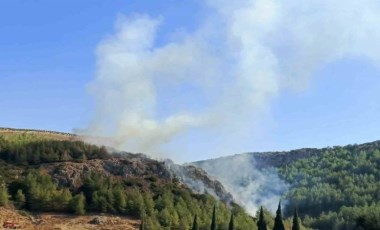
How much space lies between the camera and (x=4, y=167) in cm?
14912

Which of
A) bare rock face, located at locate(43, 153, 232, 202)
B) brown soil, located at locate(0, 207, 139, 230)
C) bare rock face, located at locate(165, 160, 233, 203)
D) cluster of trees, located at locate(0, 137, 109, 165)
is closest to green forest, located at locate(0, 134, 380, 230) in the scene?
cluster of trees, located at locate(0, 137, 109, 165)

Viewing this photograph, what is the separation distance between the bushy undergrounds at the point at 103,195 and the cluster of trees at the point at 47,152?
0.84 ft

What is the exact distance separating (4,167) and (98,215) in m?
35.0

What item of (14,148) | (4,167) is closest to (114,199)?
(4,167)

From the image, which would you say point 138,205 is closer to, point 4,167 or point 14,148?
point 4,167

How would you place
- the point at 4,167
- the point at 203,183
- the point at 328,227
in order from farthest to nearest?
1. the point at 328,227
2. the point at 203,183
3. the point at 4,167

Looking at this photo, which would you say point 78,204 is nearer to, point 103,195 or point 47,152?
point 103,195

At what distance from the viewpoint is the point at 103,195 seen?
133 m

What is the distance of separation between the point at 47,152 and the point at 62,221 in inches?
1788

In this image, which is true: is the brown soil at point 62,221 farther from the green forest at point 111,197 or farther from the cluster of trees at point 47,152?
the cluster of trees at point 47,152

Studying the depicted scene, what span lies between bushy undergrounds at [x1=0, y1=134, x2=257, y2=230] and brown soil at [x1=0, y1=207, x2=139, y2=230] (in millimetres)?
3090

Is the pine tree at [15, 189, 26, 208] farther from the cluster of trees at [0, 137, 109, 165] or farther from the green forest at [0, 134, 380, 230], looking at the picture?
the cluster of trees at [0, 137, 109, 165]

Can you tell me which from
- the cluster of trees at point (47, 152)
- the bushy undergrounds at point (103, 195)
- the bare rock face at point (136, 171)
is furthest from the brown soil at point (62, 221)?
the cluster of trees at point (47, 152)

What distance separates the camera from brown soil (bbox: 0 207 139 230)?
115 metres
